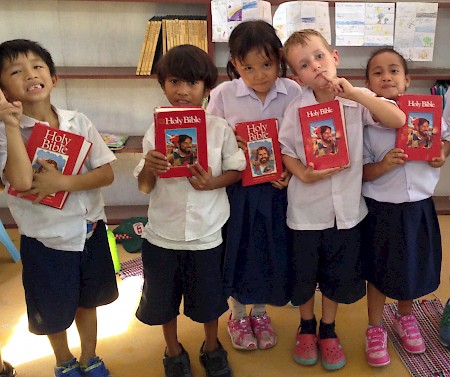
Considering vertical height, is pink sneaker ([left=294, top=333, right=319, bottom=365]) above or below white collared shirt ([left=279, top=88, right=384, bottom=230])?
below

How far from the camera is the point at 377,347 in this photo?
1.70 metres

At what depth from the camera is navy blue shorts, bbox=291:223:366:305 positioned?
1544mm

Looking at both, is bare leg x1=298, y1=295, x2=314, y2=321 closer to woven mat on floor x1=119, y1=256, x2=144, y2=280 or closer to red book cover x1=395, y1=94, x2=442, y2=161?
red book cover x1=395, y1=94, x2=442, y2=161

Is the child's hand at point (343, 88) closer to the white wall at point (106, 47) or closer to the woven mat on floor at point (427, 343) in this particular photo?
the woven mat on floor at point (427, 343)

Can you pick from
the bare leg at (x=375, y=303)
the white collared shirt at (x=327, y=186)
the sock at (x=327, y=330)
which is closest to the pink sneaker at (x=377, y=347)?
the bare leg at (x=375, y=303)

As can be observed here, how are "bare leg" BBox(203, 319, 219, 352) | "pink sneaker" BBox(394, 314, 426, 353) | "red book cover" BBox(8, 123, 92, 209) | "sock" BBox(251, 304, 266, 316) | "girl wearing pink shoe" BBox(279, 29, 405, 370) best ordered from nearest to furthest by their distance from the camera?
"red book cover" BBox(8, 123, 92, 209), "girl wearing pink shoe" BBox(279, 29, 405, 370), "bare leg" BBox(203, 319, 219, 352), "pink sneaker" BBox(394, 314, 426, 353), "sock" BBox(251, 304, 266, 316)

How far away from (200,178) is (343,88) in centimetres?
49

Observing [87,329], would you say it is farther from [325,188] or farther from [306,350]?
[325,188]

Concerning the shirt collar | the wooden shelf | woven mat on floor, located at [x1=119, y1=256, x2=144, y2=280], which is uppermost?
the wooden shelf

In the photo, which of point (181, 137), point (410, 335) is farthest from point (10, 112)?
point (410, 335)

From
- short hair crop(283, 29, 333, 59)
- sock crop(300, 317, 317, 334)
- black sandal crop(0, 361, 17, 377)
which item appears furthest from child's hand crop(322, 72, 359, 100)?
black sandal crop(0, 361, 17, 377)

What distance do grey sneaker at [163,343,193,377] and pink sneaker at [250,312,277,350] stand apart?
1.02 ft

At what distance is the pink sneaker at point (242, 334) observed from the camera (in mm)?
1790

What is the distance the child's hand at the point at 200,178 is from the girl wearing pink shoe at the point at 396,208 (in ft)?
1.77
